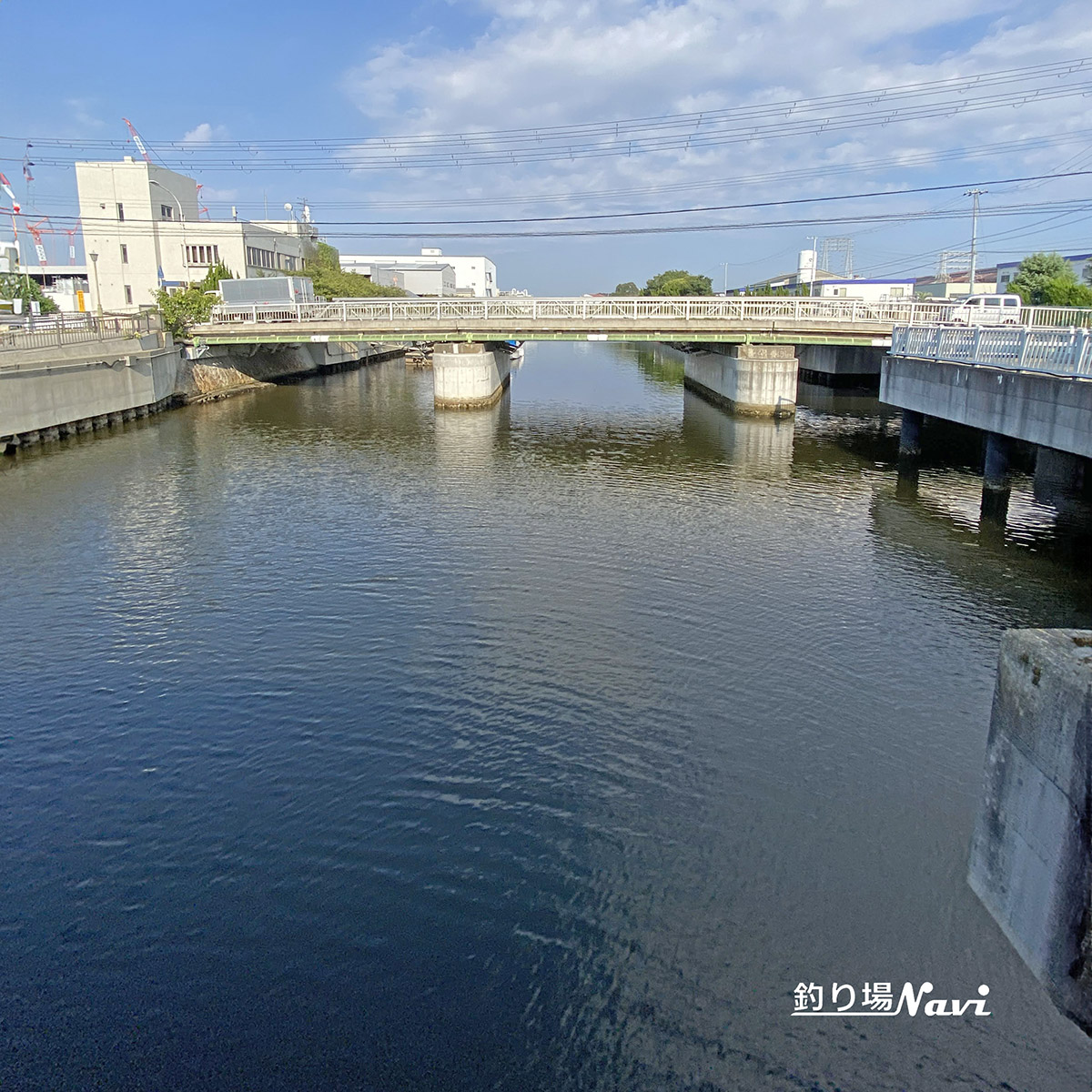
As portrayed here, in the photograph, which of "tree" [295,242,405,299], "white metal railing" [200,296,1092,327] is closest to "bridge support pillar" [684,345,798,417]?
"white metal railing" [200,296,1092,327]

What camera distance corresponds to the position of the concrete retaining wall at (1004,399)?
21.3 metres

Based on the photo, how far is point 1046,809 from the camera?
24.6 ft

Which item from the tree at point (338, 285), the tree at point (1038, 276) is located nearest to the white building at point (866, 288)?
the tree at point (1038, 276)

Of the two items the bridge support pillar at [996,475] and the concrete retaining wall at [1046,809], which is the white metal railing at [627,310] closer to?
the bridge support pillar at [996,475]

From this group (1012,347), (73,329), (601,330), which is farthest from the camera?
(601,330)

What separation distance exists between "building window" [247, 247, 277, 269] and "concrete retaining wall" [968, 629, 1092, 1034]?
334 feet

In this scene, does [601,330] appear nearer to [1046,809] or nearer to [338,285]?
[1046,809]

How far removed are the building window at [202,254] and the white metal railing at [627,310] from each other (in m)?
45.4

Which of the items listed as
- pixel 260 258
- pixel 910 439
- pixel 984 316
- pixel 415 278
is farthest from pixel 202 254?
pixel 415 278

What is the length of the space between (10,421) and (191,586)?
2242 centimetres

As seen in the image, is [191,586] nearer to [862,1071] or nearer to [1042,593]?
[862,1071]

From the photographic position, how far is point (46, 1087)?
7.85 metres

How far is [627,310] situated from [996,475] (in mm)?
27228

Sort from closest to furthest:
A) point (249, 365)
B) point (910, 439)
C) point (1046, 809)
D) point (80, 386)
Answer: point (1046, 809) < point (910, 439) < point (80, 386) < point (249, 365)
